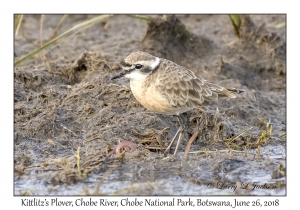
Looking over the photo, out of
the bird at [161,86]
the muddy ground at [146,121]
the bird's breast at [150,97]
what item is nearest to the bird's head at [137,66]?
the bird at [161,86]

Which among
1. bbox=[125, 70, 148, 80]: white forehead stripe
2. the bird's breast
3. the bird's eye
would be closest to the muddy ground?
the bird's breast

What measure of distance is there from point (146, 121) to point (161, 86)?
0.88 m

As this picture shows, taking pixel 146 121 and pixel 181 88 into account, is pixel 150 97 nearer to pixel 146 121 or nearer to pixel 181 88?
pixel 181 88

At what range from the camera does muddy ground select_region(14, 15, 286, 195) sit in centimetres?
852

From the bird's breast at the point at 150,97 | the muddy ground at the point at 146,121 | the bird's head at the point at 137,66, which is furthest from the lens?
the bird's head at the point at 137,66

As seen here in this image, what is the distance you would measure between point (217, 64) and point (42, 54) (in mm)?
4044

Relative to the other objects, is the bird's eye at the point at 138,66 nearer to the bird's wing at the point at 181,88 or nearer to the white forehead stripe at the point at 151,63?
the white forehead stripe at the point at 151,63

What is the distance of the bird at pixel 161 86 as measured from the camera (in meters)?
9.48

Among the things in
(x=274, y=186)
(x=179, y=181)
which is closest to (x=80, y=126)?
(x=179, y=181)

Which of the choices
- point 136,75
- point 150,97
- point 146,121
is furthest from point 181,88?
point 146,121

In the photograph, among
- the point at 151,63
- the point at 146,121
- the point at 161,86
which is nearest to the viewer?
the point at 161,86

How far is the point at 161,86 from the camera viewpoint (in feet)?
31.2

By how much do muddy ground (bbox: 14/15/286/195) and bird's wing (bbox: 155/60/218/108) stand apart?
22.7 inches
